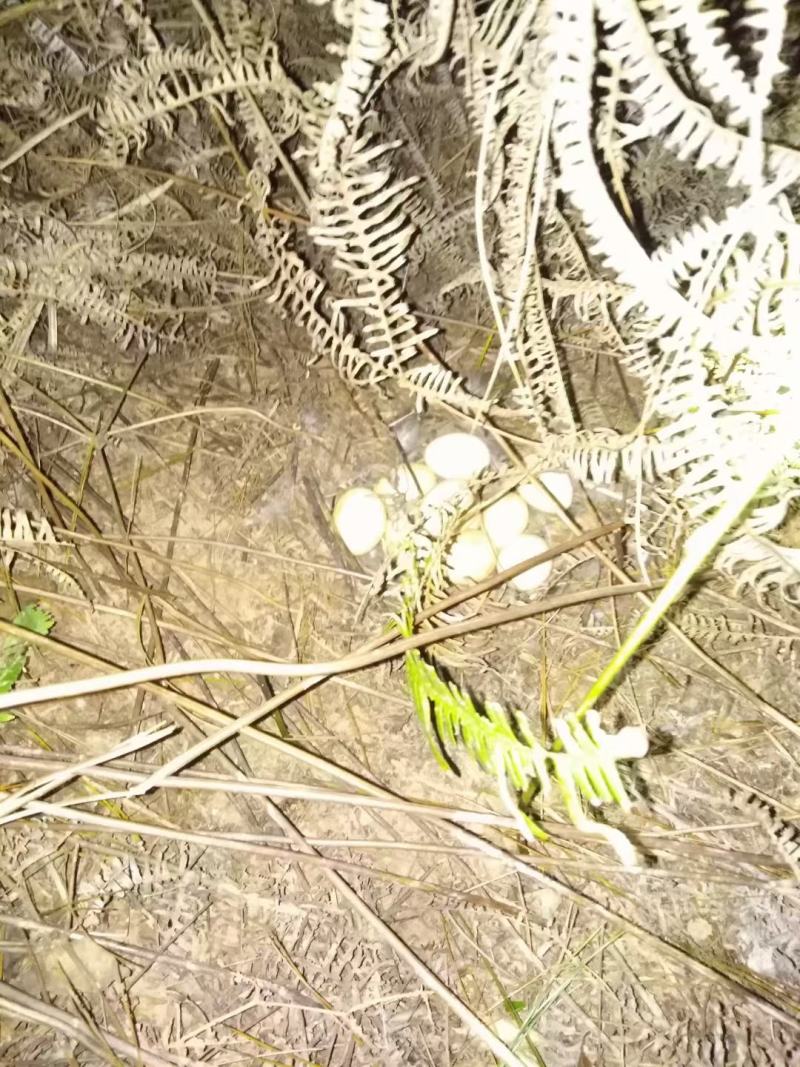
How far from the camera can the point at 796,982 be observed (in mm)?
1019

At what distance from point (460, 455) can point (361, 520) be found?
0.19m

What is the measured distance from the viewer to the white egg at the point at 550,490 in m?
1.18

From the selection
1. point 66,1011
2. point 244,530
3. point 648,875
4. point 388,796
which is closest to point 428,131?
point 244,530

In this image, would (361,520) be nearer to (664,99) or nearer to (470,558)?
(470,558)

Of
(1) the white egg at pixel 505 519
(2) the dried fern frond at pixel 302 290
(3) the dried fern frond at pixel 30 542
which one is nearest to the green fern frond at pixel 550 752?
(1) the white egg at pixel 505 519

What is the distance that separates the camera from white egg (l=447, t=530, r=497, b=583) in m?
1.14

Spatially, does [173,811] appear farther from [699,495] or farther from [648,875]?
[699,495]

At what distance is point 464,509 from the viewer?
1.11 metres

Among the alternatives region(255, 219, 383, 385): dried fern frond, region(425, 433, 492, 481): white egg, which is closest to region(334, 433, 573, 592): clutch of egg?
region(425, 433, 492, 481): white egg

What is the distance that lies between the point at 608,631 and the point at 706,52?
0.79 meters

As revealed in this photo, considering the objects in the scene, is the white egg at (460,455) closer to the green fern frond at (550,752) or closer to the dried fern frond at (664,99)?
the green fern frond at (550,752)

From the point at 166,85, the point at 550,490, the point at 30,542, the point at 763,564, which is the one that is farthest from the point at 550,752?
the point at 166,85

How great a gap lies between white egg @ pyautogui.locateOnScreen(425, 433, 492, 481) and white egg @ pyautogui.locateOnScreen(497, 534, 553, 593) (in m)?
0.14

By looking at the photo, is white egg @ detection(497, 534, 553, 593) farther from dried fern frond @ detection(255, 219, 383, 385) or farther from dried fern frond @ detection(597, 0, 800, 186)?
dried fern frond @ detection(597, 0, 800, 186)
